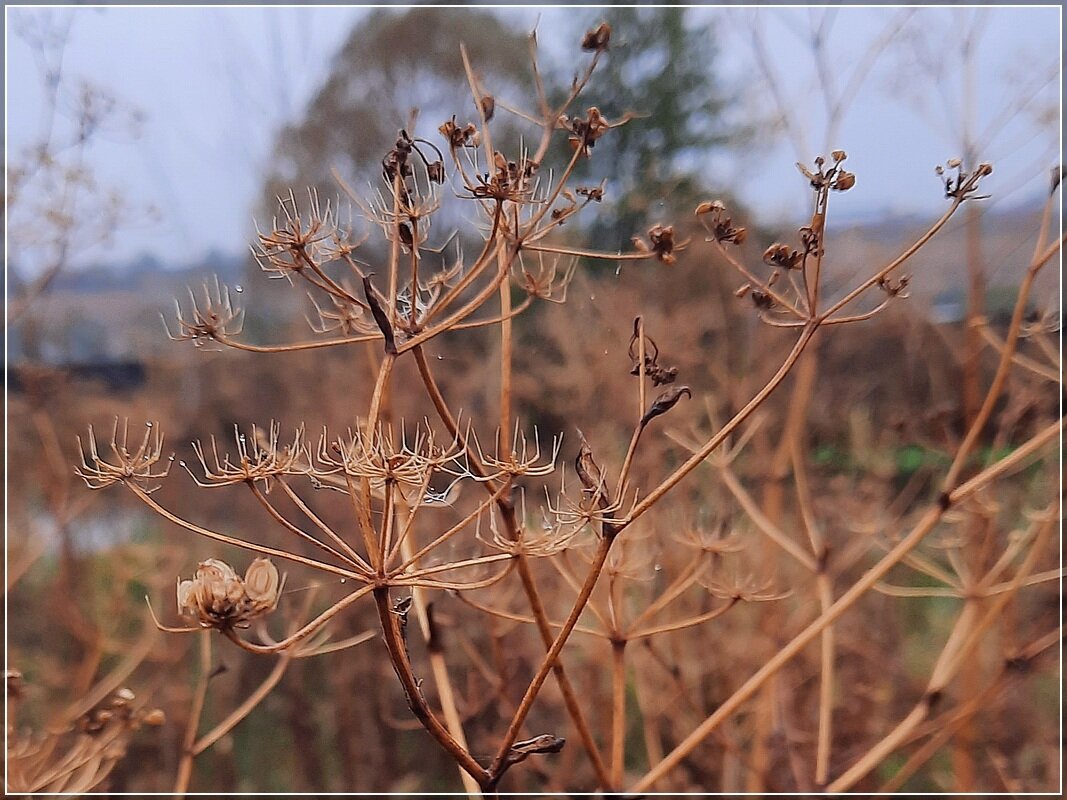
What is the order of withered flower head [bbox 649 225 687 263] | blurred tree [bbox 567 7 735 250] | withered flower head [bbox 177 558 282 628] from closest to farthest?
withered flower head [bbox 177 558 282 628] < withered flower head [bbox 649 225 687 263] < blurred tree [bbox 567 7 735 250]

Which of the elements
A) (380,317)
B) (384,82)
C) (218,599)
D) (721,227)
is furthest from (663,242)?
(384,82)

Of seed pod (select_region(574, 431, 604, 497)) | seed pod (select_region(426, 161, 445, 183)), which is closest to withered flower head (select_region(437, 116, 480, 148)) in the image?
seed pod (select_region(426, 161, 445, 183))

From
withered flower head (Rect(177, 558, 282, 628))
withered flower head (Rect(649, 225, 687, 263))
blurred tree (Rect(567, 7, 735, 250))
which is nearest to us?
withered flower head (Rect(177, 558, 282, 628))

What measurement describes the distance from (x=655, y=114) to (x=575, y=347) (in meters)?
0.28

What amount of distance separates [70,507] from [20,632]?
0.68 feet

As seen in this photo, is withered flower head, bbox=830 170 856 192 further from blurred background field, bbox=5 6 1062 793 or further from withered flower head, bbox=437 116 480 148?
blurred background field, bbox=5 6 1062 793

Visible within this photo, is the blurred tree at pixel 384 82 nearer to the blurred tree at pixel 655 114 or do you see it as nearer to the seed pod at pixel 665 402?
the blurred tree at pixel 655 114

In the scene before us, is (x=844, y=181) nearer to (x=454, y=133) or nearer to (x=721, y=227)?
(x=721, y=227)

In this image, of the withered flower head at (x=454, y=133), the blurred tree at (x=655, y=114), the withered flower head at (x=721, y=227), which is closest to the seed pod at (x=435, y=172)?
the withered flower head at (x=454, y=133)

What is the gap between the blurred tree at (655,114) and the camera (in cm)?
78

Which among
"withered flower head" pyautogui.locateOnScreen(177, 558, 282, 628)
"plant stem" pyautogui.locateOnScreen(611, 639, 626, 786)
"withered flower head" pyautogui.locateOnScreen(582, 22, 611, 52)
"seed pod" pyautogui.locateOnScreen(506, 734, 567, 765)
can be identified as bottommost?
"plant stem" pyautogui.locateOnScreen(611, 639, 626, 786)

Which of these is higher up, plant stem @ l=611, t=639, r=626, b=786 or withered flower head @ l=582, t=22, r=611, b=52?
withered flower head @ l=582, t=22, r=611, b=52

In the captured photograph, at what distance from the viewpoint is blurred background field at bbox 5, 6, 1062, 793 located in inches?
30.7

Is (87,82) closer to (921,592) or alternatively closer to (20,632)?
(20,632)
